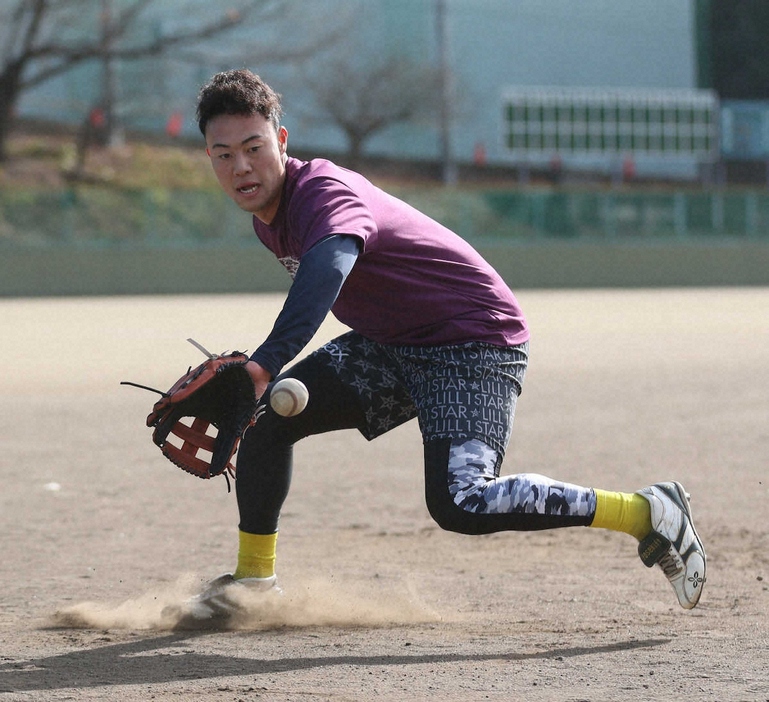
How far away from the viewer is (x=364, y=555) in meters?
5.58

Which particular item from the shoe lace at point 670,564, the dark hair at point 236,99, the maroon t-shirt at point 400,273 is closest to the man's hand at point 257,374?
the maroon t-shirt at point 400,273

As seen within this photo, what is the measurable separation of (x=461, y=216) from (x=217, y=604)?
92.3 ft

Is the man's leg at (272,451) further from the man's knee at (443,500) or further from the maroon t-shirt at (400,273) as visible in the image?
the man's knee at (443,500)

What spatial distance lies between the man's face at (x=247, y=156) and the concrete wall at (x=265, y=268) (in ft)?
85.7

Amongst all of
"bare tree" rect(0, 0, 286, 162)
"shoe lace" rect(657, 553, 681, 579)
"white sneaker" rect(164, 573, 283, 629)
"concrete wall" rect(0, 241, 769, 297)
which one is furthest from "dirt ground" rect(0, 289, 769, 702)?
"bare tree" rect(0, 0, 286, 162)

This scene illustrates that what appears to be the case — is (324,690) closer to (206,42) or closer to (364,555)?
(364,555)

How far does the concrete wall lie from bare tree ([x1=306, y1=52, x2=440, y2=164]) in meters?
10.6

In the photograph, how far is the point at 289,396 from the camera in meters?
3.48

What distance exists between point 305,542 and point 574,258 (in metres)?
27.1

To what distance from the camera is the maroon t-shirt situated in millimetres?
3908

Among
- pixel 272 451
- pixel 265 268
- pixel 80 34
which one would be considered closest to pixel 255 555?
pixel 272 451

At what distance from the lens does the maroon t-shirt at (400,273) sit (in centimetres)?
391

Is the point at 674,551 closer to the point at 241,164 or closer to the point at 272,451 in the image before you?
the point at 272,451

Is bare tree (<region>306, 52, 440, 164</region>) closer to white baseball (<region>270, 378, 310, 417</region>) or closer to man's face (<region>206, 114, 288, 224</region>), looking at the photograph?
man's face (<region>206, 114, 288, 224</region>)
